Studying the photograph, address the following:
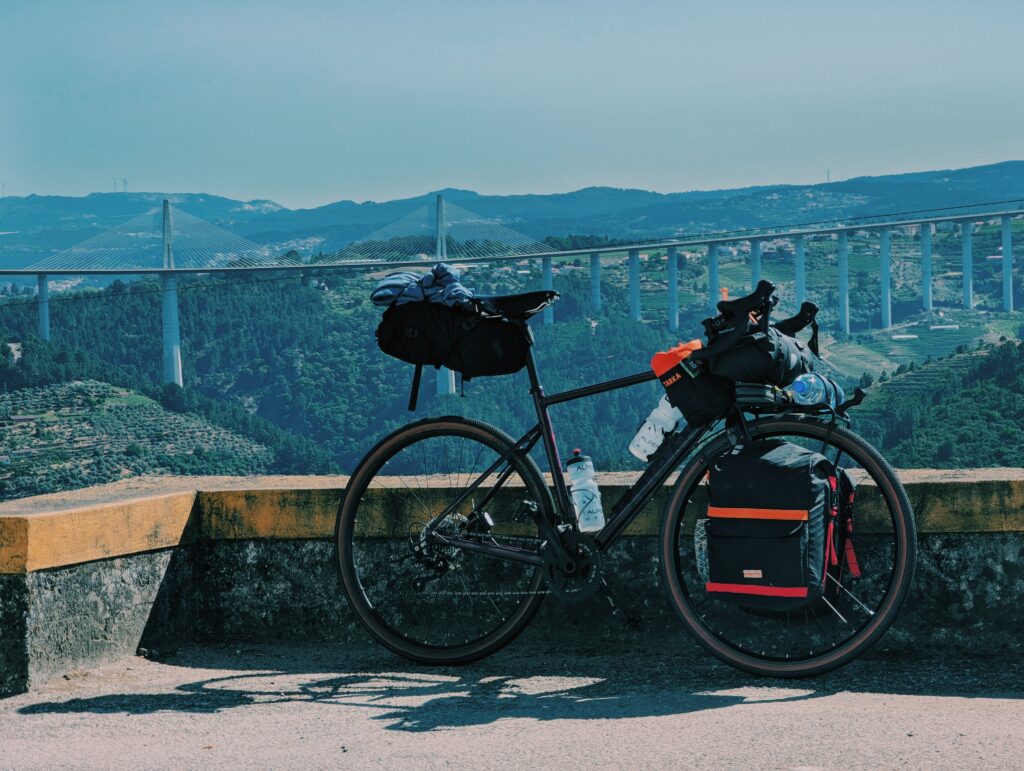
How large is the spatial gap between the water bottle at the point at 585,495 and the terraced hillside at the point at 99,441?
7386 cm

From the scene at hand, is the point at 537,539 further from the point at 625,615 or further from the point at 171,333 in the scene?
the point at 171,333

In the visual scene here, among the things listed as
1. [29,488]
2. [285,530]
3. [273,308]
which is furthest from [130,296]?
[285,530]

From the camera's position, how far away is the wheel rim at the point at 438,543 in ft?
11.2

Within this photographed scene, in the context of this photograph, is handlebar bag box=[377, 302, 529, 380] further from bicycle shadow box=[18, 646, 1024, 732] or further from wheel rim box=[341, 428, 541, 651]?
bicycle shadow box=[18, 646, 1024, 732]

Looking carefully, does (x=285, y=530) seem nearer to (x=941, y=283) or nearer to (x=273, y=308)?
(x=273, y=308)

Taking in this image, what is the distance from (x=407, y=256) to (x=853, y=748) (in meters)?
103

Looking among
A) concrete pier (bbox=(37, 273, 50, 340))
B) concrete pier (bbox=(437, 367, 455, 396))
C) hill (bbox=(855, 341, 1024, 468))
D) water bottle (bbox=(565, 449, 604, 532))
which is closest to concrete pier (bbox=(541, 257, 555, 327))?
concrete pier (bbox=(437, 367, 455, 396))

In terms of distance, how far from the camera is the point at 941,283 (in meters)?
126

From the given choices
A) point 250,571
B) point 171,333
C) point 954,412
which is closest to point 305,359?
point 171,333

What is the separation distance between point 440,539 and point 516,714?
688 millimetres

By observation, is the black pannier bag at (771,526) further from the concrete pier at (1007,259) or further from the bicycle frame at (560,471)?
the concrete pier at (1007,259)

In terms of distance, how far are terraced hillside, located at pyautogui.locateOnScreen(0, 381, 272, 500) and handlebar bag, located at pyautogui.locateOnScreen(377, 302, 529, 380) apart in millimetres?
73684

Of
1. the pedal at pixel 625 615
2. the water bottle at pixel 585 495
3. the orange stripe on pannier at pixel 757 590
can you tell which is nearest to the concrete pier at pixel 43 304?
the pedal at pixel 625 615

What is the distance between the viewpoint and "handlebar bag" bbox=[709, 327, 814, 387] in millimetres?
3008
